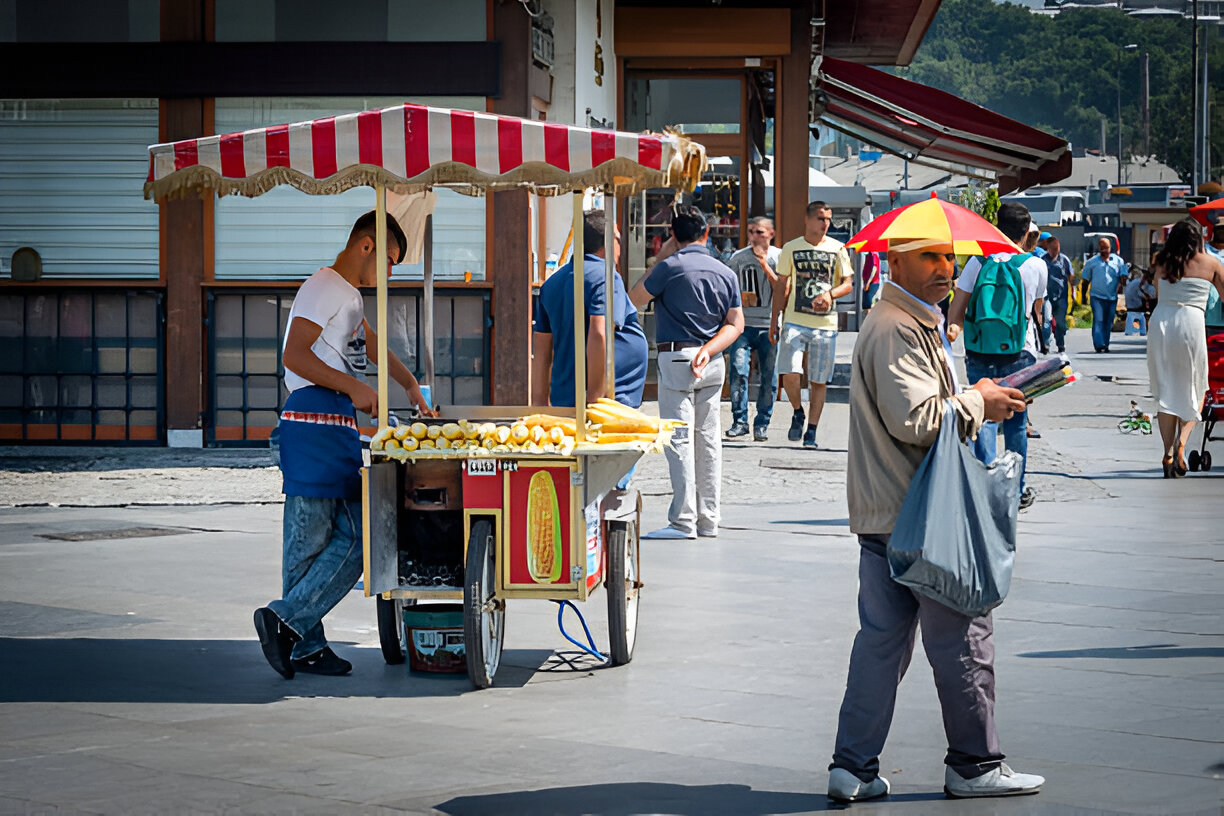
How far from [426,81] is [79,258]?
3487 mm

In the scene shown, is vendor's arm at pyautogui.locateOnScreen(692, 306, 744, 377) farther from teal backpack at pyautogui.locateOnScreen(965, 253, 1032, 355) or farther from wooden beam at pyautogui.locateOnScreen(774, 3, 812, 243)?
wooden beam at pyautogui.locateOnScreen(774, 3, 812, 243)

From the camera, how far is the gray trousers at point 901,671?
5477 mm

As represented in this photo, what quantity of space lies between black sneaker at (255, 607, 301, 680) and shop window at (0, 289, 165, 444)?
29.5 feet

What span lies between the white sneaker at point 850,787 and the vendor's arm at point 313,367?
2817 mm

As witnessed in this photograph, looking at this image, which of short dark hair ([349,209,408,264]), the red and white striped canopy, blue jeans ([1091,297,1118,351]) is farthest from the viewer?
blue jeans ([1091,297,1118,351])

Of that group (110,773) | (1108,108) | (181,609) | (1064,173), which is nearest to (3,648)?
(181,609)

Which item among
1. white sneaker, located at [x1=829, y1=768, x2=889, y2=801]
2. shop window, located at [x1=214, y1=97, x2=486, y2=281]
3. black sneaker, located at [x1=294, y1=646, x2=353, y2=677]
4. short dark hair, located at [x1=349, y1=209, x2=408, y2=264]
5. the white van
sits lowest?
white sneaker, located at [x1=829, y1=768, x2=889, y2=801]

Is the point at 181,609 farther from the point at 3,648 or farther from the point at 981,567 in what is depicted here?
the point at 981,567

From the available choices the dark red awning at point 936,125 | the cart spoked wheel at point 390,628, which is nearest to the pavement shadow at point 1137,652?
the cart spoked wheel at point 390,628

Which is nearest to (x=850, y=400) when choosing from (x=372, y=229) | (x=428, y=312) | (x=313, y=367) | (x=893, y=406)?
(x=893, y=406)

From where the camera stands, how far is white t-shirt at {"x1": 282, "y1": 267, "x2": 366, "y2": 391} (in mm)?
7477

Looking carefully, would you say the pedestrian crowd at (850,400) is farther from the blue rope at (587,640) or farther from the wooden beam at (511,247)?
the wooden beam at (511,247)

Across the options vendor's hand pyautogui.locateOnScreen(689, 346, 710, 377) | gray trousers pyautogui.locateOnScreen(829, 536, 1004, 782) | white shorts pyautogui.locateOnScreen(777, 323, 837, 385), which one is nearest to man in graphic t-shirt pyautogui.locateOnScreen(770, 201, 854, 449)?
white shorts pyautogui.locateOnScreen(777, 323, 837, 385)

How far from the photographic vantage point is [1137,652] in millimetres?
7770
